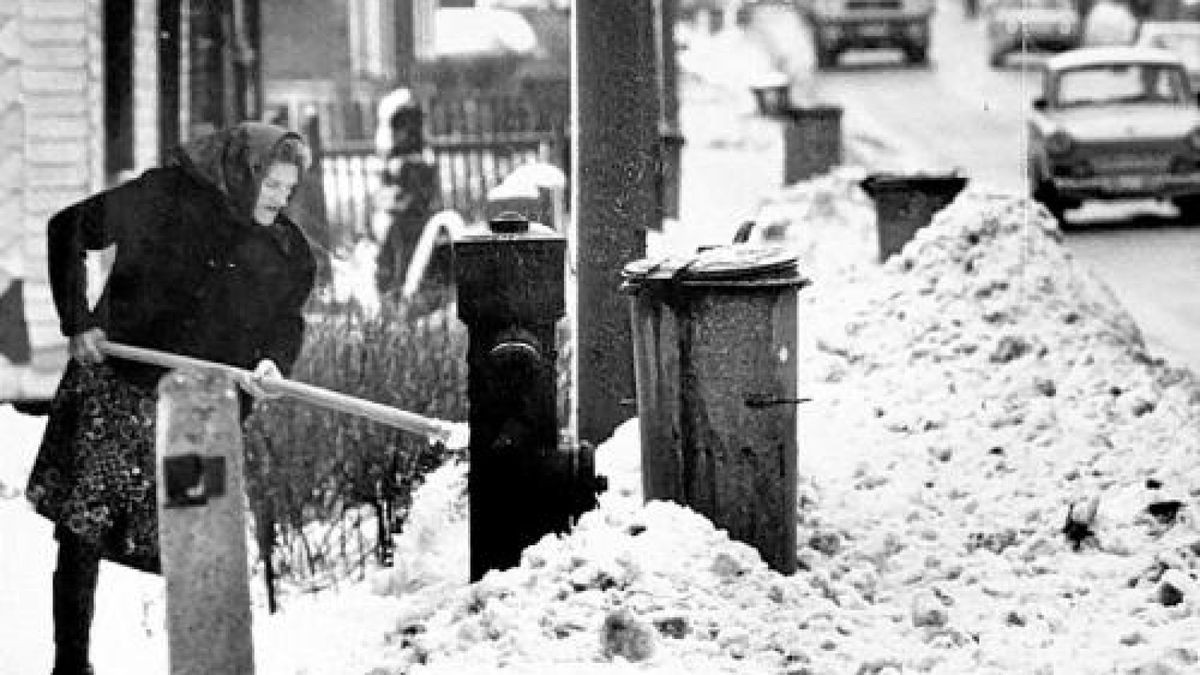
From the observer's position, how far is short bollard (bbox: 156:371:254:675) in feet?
14.4

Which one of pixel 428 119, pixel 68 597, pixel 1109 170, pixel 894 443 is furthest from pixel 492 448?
pixel 1109 170

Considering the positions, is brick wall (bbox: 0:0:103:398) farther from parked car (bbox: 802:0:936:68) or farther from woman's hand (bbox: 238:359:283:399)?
parked car (bbox: 802:0:936:68)

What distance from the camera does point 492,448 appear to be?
562 centimetres

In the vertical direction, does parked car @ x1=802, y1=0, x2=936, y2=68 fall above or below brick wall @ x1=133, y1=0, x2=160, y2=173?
above

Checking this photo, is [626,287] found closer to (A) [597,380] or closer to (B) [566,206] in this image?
(A) [597,380]

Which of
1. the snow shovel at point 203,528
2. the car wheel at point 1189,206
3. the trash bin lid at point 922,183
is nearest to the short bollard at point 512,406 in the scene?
the snow shovel at point 203,528

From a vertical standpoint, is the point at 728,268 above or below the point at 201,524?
above

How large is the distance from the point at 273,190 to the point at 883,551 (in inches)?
90.8

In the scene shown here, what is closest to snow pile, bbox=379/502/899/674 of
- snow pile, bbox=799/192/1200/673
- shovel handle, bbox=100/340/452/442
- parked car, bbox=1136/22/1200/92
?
snow pile, bbox=799/192/1200/673

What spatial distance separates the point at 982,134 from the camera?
25.8 meters

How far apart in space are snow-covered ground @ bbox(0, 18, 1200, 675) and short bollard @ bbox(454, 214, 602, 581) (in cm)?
17

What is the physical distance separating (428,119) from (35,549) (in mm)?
9425

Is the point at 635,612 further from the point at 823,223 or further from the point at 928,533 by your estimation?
the point at 823,223

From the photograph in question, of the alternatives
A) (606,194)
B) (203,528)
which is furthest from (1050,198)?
(203,528)
